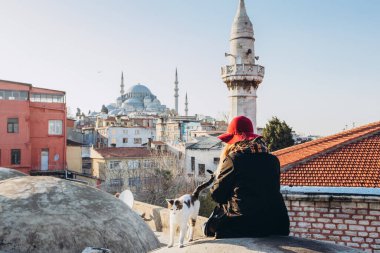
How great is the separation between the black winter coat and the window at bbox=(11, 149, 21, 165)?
28.2 meters

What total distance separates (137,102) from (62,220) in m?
96.1

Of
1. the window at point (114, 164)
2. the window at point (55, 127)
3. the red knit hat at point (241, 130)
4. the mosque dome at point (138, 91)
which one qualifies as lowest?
the window at point (114, 164)

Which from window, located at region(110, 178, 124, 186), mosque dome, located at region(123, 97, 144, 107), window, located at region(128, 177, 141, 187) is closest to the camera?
window, located at region(128, 177, 141, 187)

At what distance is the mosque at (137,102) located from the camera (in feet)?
323

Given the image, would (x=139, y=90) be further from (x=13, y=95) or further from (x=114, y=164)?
(x=13, y=95)

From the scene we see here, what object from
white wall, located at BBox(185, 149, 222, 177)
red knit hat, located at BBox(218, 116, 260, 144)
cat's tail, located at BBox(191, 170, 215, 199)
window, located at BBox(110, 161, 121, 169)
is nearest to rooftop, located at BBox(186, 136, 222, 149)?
white wall, located at BBox(185, 149, 222, 177)

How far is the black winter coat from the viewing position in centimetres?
336

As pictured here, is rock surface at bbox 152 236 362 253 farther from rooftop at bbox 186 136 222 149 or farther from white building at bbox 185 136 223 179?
rooftop at bbox 186 136 222 149

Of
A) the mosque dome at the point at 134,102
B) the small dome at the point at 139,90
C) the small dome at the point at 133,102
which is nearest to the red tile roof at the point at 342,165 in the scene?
the mosque dome at the point at 134,102

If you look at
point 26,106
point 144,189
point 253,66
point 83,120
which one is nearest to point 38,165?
point 26,106

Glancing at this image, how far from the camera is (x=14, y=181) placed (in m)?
6.48

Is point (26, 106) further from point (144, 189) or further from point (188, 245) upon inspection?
point (188, 245)

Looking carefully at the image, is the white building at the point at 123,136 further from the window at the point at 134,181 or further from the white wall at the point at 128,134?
the window at the point at 134,181

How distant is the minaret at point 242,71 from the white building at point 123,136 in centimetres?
2684
